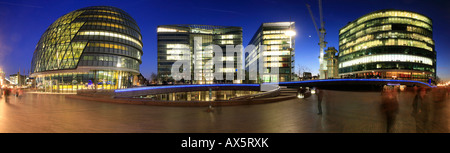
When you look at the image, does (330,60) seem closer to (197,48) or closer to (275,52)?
(275,52)

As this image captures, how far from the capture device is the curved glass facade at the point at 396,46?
6644 centimetres

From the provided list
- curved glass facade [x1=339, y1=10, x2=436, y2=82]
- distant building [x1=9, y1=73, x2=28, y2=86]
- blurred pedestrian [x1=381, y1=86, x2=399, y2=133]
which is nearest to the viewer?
blurred pedestrian [x1=381, y1=86, x2=399, y2=133]

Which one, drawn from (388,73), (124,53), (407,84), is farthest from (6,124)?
(388,73)

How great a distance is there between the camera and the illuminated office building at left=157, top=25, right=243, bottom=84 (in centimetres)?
8404

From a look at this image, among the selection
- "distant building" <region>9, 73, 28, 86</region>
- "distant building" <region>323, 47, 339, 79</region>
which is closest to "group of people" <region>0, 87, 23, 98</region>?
"distant building" <region>9, 73, 28, 86</region>

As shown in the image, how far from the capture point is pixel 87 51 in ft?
151

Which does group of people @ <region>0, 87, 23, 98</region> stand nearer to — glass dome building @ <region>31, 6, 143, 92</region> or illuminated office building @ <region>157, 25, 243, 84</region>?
glass dome building @ <region>31, 6, 143, 92</region>

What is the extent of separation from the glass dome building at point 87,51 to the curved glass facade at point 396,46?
291 ft

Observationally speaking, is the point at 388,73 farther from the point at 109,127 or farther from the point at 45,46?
the point at 45,46

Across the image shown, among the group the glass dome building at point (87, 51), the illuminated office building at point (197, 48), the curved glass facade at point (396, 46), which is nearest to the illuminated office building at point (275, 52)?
the illuminated office building at point (197, 48)

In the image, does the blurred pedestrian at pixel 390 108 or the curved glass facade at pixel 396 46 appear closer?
the blurred pedestrian at pixel 390 108

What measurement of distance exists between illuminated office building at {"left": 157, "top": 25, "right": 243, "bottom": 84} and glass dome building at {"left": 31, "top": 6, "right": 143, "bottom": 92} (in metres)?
28.0

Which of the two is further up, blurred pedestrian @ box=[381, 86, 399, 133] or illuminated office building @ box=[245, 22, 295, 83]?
illuminated office building @ box=[245, 22, 295, 83]

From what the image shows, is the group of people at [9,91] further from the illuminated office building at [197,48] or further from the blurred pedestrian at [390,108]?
the illuminated office building at [197,48]
